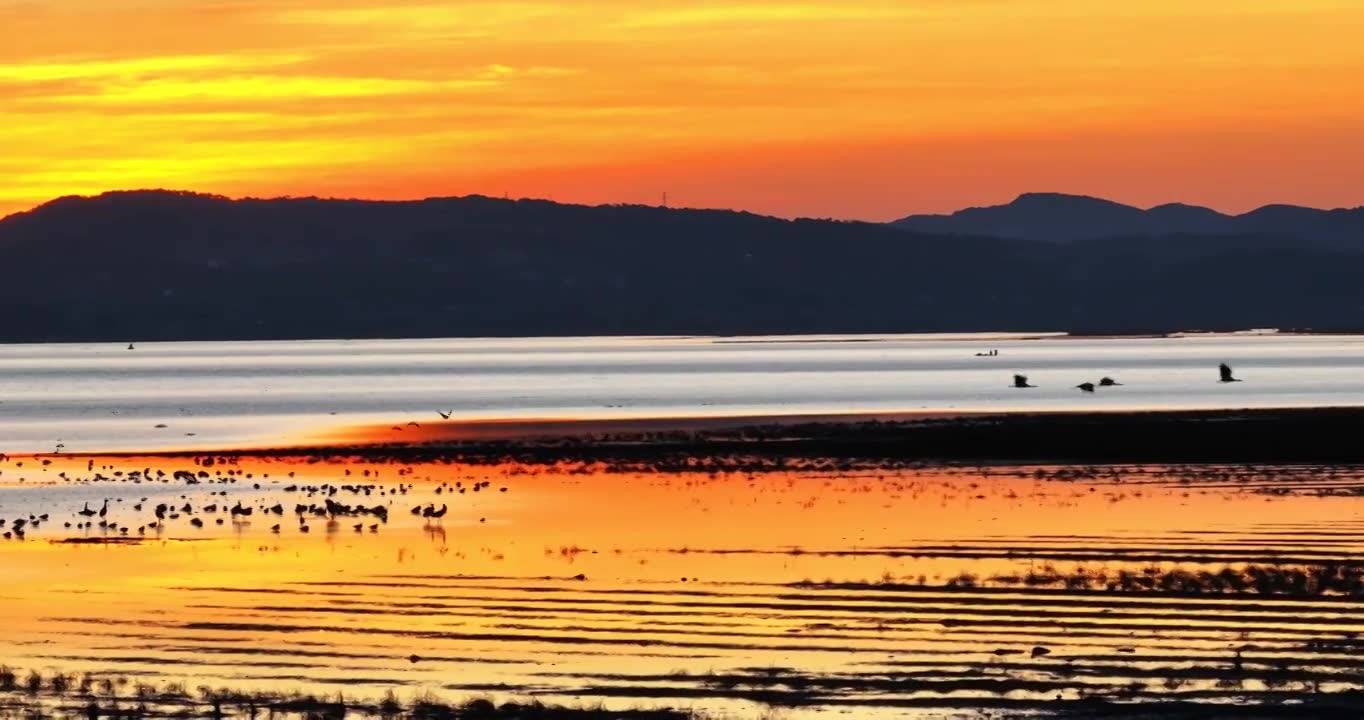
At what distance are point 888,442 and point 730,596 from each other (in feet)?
113

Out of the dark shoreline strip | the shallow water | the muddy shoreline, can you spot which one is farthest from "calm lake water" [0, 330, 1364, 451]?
the shallow water

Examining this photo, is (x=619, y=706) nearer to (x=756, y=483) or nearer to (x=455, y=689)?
(x=455, y=689)

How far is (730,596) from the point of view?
27359 millimetres

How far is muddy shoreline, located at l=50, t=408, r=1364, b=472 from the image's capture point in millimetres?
54125

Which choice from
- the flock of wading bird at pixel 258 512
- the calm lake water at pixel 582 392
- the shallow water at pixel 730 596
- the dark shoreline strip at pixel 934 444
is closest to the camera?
the shallow water at pixel 730 596

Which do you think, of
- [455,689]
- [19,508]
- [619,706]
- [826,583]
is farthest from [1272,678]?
[19,508]

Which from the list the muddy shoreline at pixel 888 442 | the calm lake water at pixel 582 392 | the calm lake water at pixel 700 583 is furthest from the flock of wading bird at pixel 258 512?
the calm lake water at pixel 582 392

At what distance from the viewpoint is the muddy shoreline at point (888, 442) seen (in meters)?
54.1

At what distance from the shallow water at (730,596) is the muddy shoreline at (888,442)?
747 cm

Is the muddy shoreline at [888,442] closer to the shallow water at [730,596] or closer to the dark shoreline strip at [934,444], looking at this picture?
the dark shoreline strip at [934,444]

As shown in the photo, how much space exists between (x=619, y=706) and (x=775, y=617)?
6102mm

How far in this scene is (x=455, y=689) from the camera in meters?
20.8

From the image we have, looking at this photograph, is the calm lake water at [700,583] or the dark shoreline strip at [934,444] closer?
the calm lake water at [700,583]

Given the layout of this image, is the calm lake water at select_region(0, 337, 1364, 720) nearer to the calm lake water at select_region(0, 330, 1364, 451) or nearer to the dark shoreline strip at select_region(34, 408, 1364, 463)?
the dark shoreline strip at select_region(34, 408, 1364, 463)
